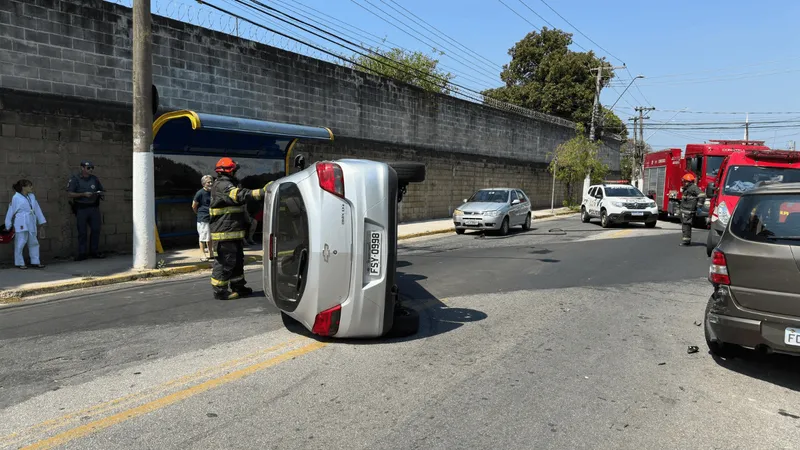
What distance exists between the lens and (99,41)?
10.8 metres

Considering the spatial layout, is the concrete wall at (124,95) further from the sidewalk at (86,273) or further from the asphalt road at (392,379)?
the asphalt road at (392,379)

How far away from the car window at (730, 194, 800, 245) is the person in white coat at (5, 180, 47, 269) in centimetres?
996

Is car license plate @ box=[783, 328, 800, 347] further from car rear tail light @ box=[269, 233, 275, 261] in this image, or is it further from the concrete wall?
the concrete wall

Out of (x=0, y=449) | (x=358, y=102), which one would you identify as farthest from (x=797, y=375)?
(x=358, y=102)

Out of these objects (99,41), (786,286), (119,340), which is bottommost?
(119,340)

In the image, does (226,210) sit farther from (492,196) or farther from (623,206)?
(623,206)

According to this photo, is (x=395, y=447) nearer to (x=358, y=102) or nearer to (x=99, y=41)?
(x=99, y=41)

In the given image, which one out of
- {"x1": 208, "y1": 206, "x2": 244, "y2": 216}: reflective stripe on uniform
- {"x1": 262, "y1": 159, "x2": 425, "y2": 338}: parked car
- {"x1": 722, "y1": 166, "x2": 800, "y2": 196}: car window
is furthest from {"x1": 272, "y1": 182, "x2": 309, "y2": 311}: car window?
{"x1": 722, "y1": 166, "x2": 800, "y2": 196}: car window

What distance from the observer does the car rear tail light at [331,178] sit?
482cm

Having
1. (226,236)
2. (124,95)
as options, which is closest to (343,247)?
(226,236)

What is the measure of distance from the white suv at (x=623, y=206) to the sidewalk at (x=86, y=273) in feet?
44.3

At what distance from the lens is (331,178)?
4852 millimetres

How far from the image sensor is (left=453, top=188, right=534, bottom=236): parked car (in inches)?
654

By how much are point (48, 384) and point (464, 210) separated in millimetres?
13924
